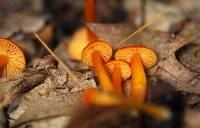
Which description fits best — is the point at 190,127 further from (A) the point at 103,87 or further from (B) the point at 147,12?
(B) the point at 147,12

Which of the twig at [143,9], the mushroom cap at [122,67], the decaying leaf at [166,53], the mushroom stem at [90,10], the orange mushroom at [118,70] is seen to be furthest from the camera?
the twig at [143,9]

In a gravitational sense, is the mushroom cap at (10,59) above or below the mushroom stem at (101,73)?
above

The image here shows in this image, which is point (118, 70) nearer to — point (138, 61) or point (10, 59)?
point (138, 61)

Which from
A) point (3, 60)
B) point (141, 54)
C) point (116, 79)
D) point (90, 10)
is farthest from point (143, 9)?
point (3, 60)

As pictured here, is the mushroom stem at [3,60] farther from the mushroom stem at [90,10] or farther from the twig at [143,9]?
the twig at [143,9]

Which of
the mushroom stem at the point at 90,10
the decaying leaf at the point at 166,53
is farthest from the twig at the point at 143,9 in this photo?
the mushroom stem at the point at 90,10

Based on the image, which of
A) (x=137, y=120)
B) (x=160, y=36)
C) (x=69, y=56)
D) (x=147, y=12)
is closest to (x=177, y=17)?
(x=147, y=12)

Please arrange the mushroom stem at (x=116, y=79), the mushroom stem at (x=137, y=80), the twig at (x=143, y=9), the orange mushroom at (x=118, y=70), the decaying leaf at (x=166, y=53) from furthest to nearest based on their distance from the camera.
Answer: the twig at (x=143, y=9)
the decaying leaf at (x=166, y=53)
the orange mushroom at (x=118, y=70)
the mushroom stem at (x=116, y=79)
the mushroom stem at (x=137, y=80)

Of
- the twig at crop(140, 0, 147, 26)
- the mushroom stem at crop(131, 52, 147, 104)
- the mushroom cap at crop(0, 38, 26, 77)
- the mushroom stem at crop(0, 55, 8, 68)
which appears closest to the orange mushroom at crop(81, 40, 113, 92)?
the mushroom stem at crop(131, 52, 147, 104)

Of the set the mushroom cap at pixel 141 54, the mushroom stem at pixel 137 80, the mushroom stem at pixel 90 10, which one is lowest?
the mushroom stem at pixel 137 80
